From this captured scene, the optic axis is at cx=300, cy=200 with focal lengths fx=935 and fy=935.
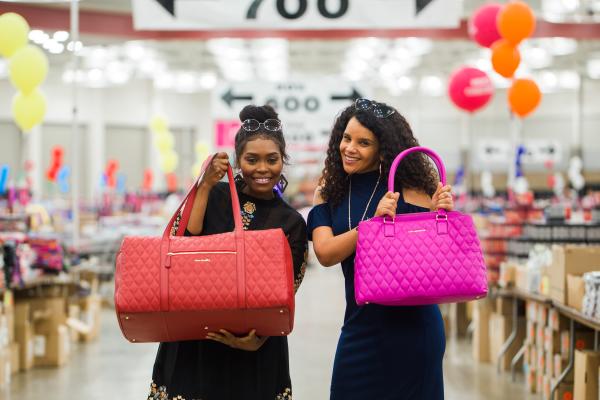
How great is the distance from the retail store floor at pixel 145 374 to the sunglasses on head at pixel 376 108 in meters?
4.24

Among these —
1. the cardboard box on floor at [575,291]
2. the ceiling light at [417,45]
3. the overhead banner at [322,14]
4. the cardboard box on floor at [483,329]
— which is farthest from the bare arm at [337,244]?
the ceiling light at [417,45]

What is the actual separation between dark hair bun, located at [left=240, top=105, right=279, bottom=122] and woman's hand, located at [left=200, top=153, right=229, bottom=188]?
23cm

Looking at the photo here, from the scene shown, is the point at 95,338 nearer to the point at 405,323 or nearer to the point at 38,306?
the point at 38,306

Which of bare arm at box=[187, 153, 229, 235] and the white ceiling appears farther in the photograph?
the white ceiling

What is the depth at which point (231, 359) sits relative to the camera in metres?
2.79

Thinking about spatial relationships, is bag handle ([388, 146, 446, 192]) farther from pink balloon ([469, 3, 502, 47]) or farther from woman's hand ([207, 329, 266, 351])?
pink balloon ([469, 3, 502, 47])

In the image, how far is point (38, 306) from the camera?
850cm

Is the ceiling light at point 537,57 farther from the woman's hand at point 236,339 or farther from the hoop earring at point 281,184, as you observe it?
the woman's hand at point 236,339

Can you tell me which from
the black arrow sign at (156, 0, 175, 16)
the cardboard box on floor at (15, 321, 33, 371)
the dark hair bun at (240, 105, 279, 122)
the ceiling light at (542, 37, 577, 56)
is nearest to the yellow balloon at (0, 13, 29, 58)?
the black arrow sign at (156, 0, 175, 16)

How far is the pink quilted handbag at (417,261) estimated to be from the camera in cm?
262

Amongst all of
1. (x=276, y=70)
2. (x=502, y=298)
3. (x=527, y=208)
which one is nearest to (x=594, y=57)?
(x=276, y=70)

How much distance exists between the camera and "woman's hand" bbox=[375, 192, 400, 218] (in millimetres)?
2637

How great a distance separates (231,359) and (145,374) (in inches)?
211

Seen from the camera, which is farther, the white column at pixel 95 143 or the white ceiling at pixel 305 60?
the white column at pixel 95 143
